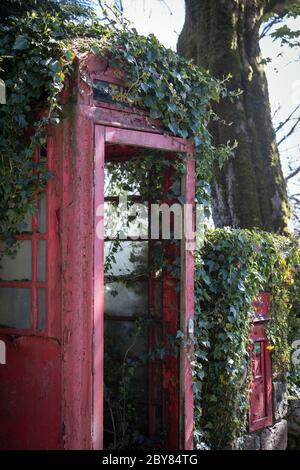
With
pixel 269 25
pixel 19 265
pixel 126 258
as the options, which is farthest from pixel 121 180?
pixel 269 25

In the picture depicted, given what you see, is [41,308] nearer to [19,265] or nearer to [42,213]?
[19,265]

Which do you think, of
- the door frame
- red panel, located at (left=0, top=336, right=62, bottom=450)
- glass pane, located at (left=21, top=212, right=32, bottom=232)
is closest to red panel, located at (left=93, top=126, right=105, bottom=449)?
the door frame

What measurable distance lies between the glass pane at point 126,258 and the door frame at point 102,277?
0.71m

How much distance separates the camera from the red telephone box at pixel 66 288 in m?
4.45

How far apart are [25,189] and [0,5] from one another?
161 centimetres

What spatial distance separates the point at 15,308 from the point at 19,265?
326 millimetres

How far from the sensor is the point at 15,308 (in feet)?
15.7

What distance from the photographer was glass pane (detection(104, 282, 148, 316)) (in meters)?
6.09

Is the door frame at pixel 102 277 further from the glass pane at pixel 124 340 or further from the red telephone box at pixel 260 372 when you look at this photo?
the red telephone box at pixel 260 372

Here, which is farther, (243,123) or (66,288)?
(243,123)

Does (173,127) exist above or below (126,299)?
above

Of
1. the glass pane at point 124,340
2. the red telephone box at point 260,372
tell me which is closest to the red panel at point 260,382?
the red telephone box at point 260,372

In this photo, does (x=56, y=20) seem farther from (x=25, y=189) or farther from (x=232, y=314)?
(x=232, y=314)

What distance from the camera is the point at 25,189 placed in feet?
14.9
